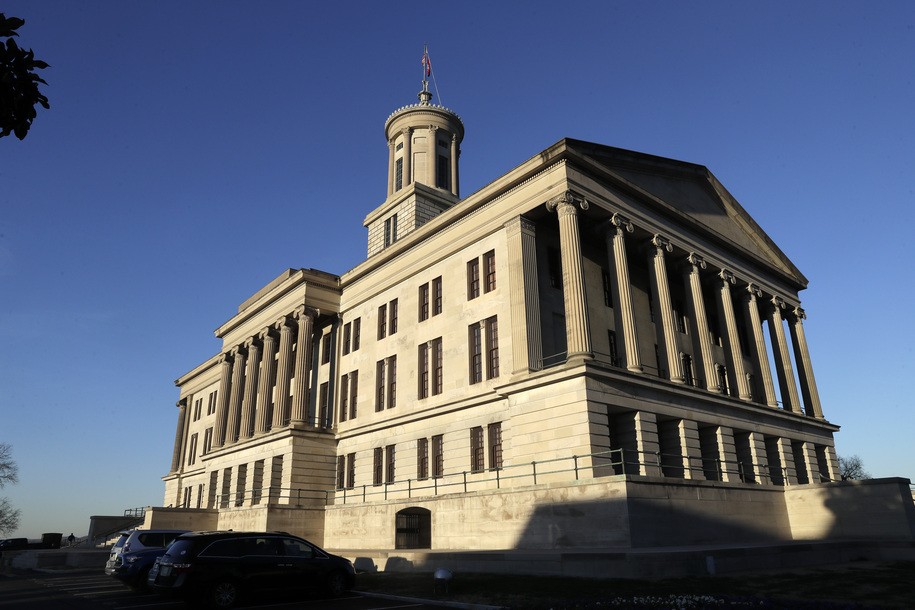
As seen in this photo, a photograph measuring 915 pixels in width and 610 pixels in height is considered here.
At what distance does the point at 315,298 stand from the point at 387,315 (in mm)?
6930

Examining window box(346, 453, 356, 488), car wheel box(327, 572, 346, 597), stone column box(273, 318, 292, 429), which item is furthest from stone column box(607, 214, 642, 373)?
stone column box(273, 318, 292, 429)

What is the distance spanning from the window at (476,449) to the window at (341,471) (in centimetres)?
1265

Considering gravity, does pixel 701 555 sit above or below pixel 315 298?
below

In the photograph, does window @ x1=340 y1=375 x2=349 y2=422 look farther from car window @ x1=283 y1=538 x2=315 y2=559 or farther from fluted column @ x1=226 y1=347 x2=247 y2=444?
car window @ x1=283 y1=538 x2=315 y2=559

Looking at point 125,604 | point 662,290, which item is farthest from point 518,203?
point 125,604

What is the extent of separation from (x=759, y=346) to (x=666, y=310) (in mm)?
11559

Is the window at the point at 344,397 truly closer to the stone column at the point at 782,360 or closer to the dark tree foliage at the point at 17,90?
the stone column at the point at 782,360

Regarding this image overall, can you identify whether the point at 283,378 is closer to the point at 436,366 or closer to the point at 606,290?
the point at 436,366

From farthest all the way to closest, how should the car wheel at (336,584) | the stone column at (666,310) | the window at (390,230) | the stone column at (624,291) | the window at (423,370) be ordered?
the window at (390,230)
the window at (423,370)
the stone column at (666,310)
the stone column at (624,291)
the car wheel at (336,584)

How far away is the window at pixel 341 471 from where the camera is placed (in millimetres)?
40250

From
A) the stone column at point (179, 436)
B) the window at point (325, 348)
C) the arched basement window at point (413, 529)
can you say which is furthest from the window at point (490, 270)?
the stone column at point (179, 436)

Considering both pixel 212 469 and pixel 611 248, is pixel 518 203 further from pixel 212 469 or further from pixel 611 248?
pixel 212 469

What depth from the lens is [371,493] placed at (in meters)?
36.9

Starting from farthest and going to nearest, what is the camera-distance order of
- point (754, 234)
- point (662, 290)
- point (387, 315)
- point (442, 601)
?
point (754, 234)
point (387, 315)
point (662, 290)
point (442, 601)
